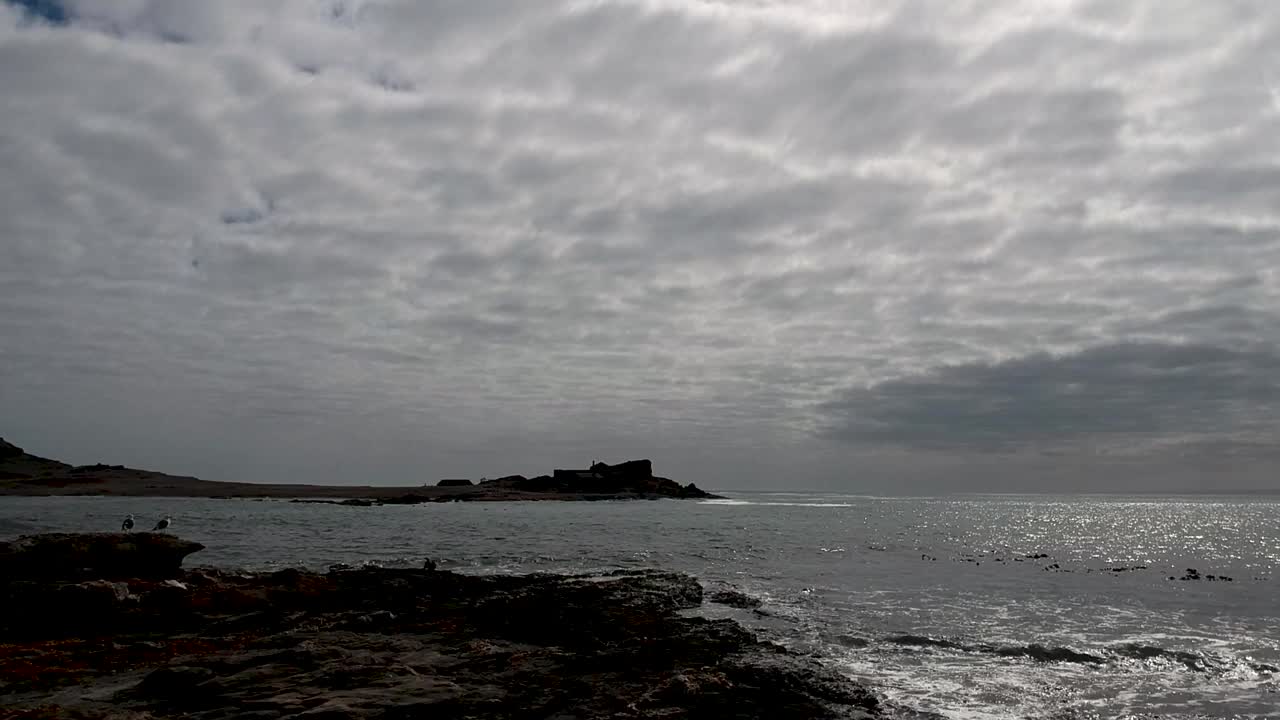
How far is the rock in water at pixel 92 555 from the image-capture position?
28.9 m

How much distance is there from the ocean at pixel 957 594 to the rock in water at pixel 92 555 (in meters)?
5.96

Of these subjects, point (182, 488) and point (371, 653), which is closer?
point (371, 653)

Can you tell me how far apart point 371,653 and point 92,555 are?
20529 mm

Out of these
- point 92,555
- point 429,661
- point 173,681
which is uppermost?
point 92,555

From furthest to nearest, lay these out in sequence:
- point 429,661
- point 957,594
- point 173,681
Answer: point 957,594, point 429,661, point 173,681

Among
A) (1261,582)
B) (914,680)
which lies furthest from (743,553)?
(914,680)

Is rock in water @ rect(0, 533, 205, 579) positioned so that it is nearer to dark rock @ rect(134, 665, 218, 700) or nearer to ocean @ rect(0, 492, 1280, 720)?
ocean @ rect(0, 492, 1280, 720)

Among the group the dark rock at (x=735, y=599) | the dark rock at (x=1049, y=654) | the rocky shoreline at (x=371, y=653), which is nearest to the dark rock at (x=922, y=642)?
the dark rock at (x=1049, y=654)

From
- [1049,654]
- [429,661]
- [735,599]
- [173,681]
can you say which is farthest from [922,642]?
[173,681]

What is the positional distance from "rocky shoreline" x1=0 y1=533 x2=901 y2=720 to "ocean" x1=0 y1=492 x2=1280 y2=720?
339 cm

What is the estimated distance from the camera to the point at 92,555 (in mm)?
30578

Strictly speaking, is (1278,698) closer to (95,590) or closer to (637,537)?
(95,590)

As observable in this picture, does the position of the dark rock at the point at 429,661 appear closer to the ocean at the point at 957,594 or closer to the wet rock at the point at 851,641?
the wet rock at the point at 851,641

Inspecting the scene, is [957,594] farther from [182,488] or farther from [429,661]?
[182,488]
